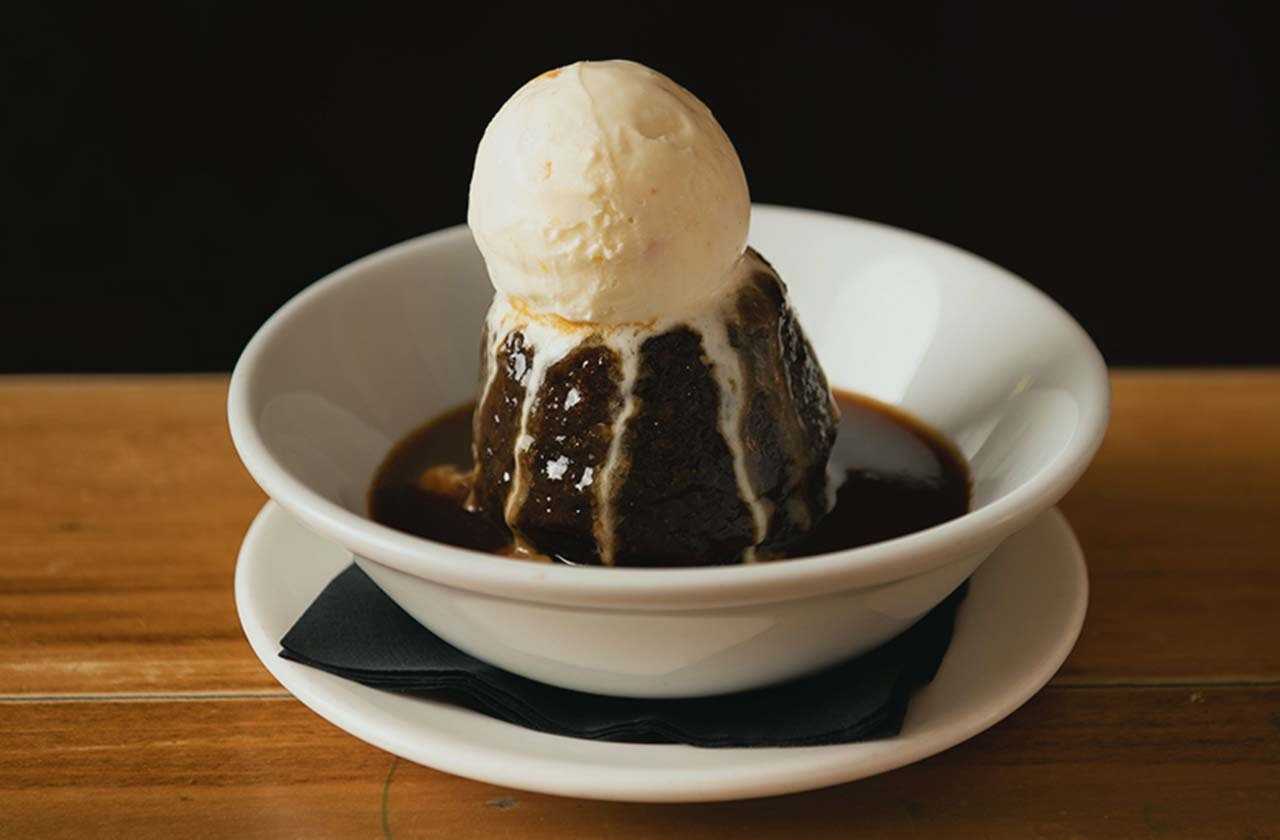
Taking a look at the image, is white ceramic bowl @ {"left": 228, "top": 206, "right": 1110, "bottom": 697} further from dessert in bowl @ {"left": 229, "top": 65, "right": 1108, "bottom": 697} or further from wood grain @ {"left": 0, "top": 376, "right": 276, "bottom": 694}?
wood grain @ {"left": 0, "top": 376, "right": 276, "bottom": 694}

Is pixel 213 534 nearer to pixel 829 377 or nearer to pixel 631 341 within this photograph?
pixel 631 341

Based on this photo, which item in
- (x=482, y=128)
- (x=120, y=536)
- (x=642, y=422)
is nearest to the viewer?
(x=642, y=422)

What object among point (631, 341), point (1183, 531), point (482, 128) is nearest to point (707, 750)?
point (631, 341)

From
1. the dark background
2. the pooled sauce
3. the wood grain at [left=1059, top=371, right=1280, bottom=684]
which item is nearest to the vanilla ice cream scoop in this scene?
the pooled sauce

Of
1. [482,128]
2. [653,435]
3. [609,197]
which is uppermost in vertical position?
[609,197]

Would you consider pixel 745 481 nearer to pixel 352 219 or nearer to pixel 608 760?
pixel 608 760

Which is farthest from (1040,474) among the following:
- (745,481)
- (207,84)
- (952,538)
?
(207,84)
